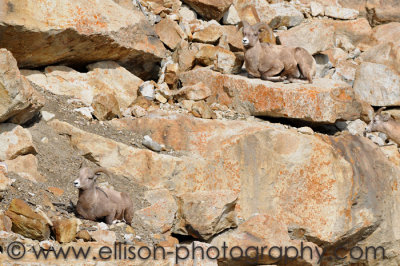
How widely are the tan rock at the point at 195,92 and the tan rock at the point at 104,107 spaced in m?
1.52

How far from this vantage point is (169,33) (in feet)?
50.9

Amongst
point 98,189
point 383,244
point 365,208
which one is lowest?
point 383,244

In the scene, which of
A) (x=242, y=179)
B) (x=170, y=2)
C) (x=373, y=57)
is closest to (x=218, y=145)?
(x=242, y=179)

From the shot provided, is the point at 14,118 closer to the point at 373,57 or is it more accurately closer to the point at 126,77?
the point at 126,77

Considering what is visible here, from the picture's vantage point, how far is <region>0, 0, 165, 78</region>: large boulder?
12.3 metres

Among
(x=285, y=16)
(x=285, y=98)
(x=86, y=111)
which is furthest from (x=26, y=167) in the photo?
(x=285, y=16)

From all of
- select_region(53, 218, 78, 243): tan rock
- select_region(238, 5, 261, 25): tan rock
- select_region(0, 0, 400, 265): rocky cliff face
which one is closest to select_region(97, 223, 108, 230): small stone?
select_region(0, 0, 400, 265): rocky cliff face

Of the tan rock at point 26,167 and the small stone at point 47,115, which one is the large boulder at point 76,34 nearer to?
the small stone at point 47,115

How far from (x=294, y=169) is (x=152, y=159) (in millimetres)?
2435

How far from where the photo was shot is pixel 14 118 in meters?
11.0

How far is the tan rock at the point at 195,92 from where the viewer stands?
13891mm

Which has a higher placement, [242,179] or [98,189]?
[98,189]

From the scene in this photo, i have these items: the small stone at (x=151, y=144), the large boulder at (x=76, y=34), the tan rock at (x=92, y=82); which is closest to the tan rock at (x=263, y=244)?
the small stone at (x=151, y=144)

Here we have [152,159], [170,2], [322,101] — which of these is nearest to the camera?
[152,159]
